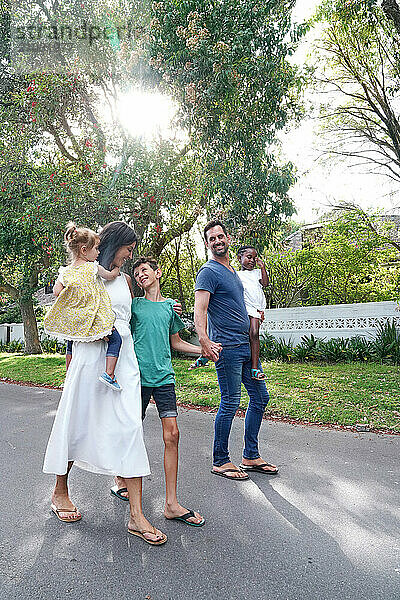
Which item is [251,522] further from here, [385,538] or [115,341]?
[115,341]

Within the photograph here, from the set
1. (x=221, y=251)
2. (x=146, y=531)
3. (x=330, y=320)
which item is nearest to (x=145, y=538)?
(x=146, y=531)

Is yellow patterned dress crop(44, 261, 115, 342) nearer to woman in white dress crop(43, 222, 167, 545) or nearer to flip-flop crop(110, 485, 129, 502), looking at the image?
woman in white dress crop(43, 222, 167, 545)

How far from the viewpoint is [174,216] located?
15.4m

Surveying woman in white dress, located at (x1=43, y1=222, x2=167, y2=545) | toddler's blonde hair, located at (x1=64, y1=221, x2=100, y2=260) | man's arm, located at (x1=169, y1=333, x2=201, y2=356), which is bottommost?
woman in white dress, located at (x1=43, y1=222, x2=167, y2=545)

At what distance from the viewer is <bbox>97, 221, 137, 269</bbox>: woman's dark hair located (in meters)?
3.79

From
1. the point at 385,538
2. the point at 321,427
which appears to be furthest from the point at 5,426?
the point at 385,538

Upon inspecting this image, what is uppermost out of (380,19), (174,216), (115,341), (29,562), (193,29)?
(380,19)

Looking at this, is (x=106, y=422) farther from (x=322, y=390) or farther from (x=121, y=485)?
(x=322, y=390)

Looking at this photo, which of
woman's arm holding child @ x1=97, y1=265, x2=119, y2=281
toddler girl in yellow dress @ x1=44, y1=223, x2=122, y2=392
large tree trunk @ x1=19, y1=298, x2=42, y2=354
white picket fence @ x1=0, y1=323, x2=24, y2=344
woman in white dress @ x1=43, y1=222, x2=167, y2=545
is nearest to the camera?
woman in white dress @ x1=43, y1=222, x2=167, y2=545

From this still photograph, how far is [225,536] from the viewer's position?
339cm

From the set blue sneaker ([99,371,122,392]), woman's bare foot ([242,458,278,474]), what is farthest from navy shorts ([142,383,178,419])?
woman's bare foot ([242,458,278,474])

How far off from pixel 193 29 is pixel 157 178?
3.71 m

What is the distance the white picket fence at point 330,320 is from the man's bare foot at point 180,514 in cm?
1104

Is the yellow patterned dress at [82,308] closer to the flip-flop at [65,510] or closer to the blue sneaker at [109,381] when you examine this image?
the blue sneaker at [109,381]
